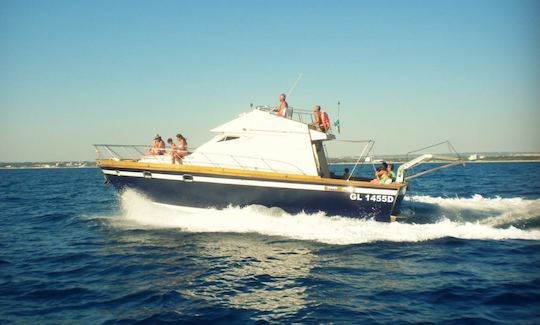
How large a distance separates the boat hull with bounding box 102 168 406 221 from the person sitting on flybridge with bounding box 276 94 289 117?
2.72 m

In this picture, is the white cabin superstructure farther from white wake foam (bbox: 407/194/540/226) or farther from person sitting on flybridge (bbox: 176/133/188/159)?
white wake foam (bbox: 407/194/540/226)

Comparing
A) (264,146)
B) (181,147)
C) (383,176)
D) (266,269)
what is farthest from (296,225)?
(181,147)

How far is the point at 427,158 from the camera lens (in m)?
12.2

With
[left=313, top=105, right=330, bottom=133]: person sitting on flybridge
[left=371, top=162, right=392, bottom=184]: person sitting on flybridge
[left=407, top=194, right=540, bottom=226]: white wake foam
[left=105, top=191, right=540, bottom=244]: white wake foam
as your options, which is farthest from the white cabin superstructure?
[left=407, top=194, right=540, bottom=226]: white wake foam

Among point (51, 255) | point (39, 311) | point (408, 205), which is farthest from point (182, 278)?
point (408, 205)

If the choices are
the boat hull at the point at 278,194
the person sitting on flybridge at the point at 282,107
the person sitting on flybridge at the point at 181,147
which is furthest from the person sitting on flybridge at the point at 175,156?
the person sitting on flybridge at the point at 282,107

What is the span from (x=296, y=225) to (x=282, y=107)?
427 cm

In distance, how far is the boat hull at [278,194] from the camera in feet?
37.5

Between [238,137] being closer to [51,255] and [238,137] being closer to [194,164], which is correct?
[194,164]

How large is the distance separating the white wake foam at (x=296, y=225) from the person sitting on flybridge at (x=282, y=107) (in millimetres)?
3435

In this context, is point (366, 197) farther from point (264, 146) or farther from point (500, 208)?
point (500, 208)

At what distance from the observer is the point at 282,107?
42.8ft

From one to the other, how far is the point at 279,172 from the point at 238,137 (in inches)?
78.9

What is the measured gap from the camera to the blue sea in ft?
18.5
